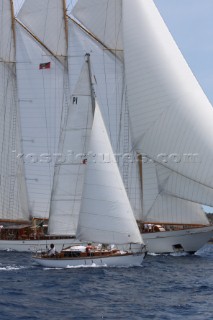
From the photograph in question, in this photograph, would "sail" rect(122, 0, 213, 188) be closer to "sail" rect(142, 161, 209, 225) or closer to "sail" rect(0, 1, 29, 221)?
"sail" rect(142, 161, 209, 225)

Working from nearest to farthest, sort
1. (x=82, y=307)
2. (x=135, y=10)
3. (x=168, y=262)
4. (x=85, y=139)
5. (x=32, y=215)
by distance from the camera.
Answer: (x=82, y=307) < (x=85, y=139) < (x=168, y=262) < (x=135, y=10) < (x=32, y=215)

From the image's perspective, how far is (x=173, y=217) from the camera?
1715 inches

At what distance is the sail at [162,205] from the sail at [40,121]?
25.5 feet

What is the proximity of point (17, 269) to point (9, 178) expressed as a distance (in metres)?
15.8

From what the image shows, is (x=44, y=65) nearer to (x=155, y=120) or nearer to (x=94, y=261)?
(x=155, y=120)

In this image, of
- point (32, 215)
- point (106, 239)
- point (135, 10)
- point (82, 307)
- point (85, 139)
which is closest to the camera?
point (82, 307)

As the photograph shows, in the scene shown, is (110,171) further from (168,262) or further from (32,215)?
(32,215)

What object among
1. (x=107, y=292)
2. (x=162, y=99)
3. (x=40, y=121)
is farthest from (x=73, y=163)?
(x=40, y=121)

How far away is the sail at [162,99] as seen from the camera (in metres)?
38.9

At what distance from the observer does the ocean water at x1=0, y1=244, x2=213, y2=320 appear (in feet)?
74.6

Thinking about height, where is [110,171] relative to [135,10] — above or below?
below

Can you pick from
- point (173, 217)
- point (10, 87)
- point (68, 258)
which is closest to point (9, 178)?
point (10, 87)

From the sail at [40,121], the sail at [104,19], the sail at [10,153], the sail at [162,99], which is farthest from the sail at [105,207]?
the sail at [10,153]

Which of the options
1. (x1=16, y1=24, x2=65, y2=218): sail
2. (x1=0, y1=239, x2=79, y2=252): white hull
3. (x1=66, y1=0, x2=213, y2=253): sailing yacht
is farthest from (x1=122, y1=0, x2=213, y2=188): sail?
(x1=0, y1=239, x2=79, y2=252): white hull
